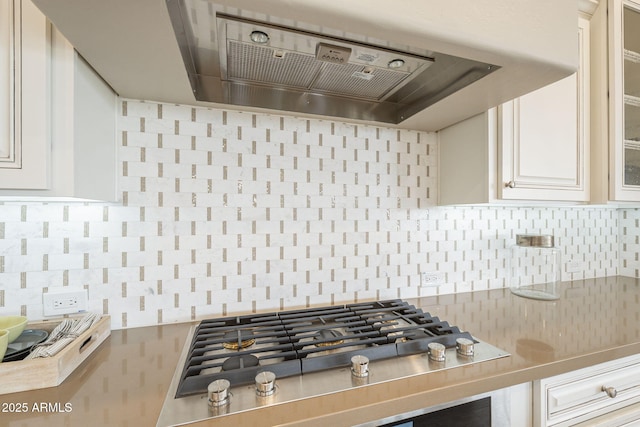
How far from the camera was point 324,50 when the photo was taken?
2.53ft

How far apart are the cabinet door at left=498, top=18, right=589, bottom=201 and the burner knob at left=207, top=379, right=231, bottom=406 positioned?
105cm

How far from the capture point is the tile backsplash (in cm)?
92

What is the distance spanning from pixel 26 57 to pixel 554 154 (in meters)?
1.61

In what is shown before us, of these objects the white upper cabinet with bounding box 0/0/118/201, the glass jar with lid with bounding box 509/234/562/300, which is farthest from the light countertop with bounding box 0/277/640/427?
the white upper cabinet with bounding box 0/0/118/201

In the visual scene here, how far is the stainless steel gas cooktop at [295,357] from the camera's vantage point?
1.92 feet

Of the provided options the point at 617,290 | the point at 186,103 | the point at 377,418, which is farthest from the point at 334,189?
the point at 617,290

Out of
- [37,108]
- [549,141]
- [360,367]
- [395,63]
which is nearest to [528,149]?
[549,141]

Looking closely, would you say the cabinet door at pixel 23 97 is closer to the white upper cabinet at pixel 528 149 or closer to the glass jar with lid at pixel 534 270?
the white upper cabinet at pixel 528 149

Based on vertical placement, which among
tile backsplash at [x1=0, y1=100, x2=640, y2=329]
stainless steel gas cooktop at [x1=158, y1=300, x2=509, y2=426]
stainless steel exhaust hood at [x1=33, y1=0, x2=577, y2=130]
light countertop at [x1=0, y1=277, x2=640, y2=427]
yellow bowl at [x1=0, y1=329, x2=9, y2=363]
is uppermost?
stainless steel exhaust hood at [x1=33, y1=0, x2=577, y2=130]

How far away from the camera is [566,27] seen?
765 mm

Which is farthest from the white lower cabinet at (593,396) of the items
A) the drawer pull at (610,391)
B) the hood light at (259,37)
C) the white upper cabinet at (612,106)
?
the hood light at (259,37)

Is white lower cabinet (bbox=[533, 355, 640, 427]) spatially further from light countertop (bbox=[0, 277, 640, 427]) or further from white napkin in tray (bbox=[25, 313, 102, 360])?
white napkin in tray (bbox=[25, 313, 102, 360])

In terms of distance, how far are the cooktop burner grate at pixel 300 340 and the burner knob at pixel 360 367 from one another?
4 cm

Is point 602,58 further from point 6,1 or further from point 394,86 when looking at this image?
point 6,1
